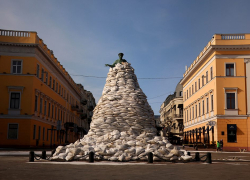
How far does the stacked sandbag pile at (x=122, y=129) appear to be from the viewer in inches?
625

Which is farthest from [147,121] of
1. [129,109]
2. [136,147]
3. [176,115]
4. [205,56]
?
[176,115]

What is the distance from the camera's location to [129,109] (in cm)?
1800

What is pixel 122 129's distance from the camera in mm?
17531

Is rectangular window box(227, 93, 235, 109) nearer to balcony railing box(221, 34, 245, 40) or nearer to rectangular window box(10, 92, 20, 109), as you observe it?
balcony railing box(221, 34, 245, 40)

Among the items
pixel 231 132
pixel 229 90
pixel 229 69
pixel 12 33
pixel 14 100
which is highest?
pixel 12 33

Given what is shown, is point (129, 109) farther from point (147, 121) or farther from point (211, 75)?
point (211, 75)

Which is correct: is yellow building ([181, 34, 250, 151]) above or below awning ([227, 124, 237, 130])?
above

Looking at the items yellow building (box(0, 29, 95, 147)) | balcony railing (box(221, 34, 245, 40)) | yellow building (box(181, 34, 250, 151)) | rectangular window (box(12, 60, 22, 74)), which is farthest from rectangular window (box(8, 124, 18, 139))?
balcony railing (box(221, 34, 245, 40))

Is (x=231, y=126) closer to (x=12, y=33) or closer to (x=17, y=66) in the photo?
(x=17, y=66)

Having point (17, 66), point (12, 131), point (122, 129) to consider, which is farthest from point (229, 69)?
point (122, 129)

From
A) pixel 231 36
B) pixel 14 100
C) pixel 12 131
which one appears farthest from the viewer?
pixel 231 36

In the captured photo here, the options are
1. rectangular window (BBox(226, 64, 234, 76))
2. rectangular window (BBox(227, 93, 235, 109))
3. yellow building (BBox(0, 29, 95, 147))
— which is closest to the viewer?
yellow building (BBox(0, 29, 95, 147))

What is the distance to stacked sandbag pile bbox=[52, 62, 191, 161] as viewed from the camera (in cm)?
1589

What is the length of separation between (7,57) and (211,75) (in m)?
23.5
